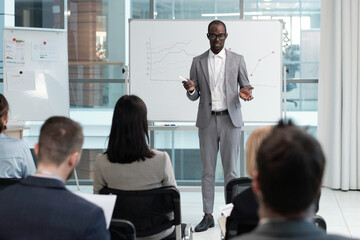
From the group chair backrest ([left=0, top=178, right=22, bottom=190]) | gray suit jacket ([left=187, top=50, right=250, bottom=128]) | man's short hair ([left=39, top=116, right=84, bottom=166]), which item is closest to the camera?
man's short hair ([left=39, top=116, right=84, bottom=166])

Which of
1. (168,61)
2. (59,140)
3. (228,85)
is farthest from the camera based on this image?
(168,61)

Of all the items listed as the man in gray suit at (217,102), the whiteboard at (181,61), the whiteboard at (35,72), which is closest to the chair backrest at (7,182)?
the man in gray suit at (217,102)

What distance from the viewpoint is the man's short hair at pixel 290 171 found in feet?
3.35

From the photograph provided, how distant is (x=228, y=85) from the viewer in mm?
4281

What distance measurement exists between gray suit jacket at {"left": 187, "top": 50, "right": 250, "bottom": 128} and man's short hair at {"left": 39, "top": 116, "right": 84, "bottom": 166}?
8.48 feet

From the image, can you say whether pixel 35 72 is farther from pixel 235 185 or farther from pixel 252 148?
pixel 252 148

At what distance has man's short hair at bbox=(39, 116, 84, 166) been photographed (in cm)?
165

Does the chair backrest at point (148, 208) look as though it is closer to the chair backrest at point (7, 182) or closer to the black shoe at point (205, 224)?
the chair backrest at point (7, 182)

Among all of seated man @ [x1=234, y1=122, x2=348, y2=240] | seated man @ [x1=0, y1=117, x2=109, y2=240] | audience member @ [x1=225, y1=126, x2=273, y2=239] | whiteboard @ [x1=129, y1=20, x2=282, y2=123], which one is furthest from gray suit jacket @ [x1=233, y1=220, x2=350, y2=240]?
whiteboard @ [x1=129, y1=20, x2=282, y2=123]

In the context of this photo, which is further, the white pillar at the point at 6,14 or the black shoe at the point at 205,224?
the white pillar at the point at 6,14

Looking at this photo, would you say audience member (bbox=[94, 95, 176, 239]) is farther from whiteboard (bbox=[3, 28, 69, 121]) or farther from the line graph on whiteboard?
whiteboard (bbox=[3, 28, 69, 121])

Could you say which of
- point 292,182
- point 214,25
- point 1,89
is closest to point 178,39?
point 214,25

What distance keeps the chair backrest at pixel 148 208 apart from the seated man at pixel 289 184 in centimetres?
132

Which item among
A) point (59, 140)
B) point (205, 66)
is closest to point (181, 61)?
point (205, 66)
